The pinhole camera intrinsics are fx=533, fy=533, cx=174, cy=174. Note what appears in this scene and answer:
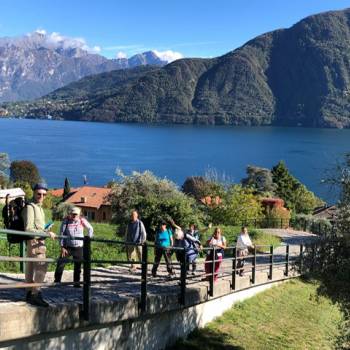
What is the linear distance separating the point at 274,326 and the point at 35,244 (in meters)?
7.04

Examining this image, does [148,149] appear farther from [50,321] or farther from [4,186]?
[50,321]

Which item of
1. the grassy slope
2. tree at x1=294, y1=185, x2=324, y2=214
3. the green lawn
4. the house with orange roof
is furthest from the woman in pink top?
tree at x1=294, y1=185, x2=324, y2=214

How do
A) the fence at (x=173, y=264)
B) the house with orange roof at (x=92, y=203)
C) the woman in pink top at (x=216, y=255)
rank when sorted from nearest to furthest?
the fence at (x=173, y=264), the woman in pink top at (x=216, y=255), the house with orange roof at (x=92, y=203)

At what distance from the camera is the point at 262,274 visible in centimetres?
1445

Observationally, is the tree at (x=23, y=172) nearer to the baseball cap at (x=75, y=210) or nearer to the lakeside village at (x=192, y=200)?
the lakeside village at (x=192, y=200)

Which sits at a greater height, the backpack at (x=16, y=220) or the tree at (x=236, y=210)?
the backpack at (x=16, y=220)

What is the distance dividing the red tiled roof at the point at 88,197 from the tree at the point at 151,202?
3704cm

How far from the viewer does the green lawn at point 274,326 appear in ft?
33.7

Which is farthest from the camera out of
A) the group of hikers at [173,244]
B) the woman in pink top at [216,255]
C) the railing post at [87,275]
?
the woman in pink top at [216,255]

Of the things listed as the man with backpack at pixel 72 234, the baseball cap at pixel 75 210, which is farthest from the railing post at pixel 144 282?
the baseball cap at pixel 75 210

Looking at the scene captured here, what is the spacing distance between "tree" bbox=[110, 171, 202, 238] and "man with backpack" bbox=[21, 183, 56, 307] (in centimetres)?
1598

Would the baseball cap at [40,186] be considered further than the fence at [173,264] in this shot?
Yes

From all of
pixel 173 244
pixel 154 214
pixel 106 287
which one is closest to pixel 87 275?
pixel 106 287

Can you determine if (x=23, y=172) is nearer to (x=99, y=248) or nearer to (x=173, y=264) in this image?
(x=99, y=248)
